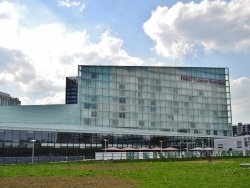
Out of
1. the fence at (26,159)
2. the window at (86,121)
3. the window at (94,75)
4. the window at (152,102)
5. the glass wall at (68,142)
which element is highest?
the window at (94,75)

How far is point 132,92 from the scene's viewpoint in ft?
440

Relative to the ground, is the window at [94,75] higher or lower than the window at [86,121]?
higher

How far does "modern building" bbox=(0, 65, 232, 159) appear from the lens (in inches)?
3775

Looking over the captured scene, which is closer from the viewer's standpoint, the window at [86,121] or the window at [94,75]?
the window at [86,121]

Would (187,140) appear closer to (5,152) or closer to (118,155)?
(118,155)

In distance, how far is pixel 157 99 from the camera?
139m

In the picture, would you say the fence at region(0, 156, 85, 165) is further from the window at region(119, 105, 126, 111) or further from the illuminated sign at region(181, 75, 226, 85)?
the illuminated sign at region(181, 75, 226, 85)

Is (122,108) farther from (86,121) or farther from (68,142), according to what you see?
(68,142)

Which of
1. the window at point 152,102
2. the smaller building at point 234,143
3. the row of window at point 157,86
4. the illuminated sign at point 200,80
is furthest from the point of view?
the illuminated sign at point 200,80

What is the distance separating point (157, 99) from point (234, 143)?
105 ft

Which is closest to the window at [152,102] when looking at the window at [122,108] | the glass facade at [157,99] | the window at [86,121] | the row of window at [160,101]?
the row of window at [160,101]

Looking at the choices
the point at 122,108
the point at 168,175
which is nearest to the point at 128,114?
the point at 122,108

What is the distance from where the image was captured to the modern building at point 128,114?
9588 centimetres

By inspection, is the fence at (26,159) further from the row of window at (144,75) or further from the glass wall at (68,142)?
the row of window at (144,75)
